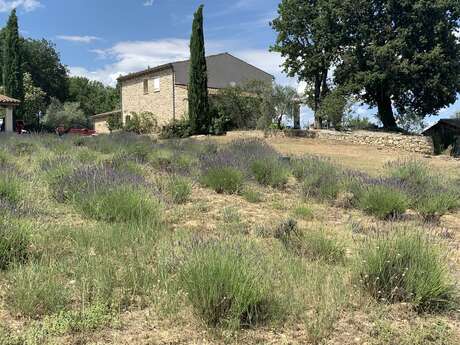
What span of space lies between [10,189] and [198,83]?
72.0 ft

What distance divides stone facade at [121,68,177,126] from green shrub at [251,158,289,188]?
80.9 feet

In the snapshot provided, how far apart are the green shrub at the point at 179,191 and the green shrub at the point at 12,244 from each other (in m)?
2.86

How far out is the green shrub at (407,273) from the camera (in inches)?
133

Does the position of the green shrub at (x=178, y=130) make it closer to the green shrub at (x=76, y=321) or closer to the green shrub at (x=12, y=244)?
the green shrub at (x=12, y=244)

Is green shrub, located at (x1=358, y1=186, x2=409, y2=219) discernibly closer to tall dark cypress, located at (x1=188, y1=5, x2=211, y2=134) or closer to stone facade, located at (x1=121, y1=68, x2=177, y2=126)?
tall dark cypress, located at (x1=188, y1=5, x2=211, y2=134)

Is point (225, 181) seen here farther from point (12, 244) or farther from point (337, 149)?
point (337, 149)

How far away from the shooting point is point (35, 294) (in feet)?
10.2

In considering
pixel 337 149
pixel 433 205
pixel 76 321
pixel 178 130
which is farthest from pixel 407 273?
pixel 178 130

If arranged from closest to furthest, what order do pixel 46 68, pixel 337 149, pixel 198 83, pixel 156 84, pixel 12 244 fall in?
1. pixel 12 244
2. pixel 337 149
3. pixel 198 83
4. pixel 156 84
5. pixel 46 68

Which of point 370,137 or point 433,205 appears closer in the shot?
point 433,205

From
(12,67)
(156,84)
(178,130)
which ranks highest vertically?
(12,67)

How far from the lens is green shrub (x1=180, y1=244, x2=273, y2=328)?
9.84ft

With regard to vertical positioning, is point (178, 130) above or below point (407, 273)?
above

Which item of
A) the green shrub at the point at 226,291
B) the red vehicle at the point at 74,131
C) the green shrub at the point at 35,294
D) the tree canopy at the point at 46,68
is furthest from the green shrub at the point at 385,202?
the tree canopy at the point at 46,68
